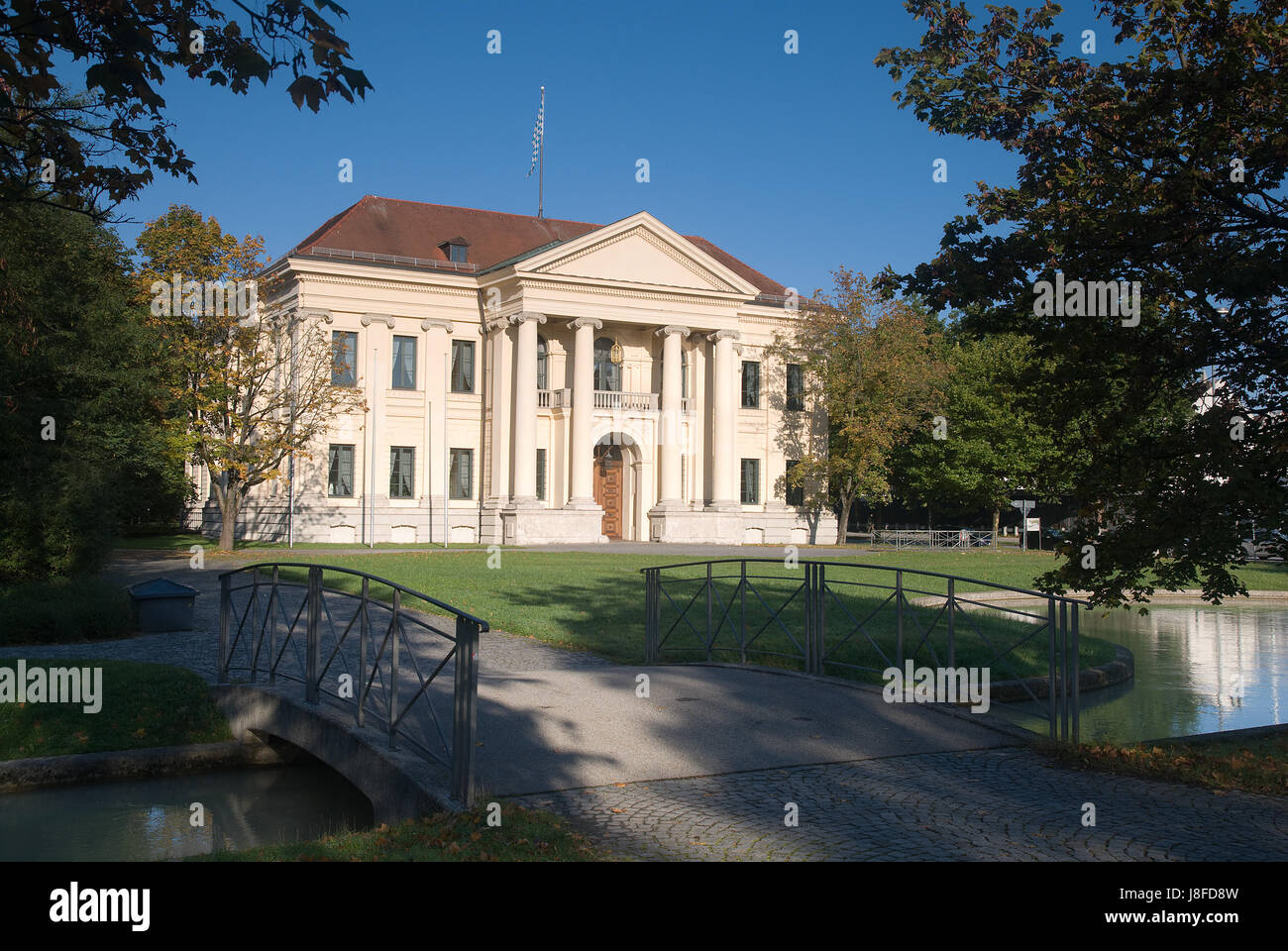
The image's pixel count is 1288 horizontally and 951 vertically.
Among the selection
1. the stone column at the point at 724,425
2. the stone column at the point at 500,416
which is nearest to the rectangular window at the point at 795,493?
the stone column at the point at 724,425

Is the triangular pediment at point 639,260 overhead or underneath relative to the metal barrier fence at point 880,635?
overhead

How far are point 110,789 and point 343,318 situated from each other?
35.9 metres

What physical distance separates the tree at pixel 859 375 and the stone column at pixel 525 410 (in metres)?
13.1

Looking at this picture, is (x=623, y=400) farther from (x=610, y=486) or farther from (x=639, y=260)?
(x=639, y=260)

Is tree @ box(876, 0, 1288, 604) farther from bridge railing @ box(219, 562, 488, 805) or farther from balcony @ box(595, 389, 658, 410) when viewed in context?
balcony @ box(595, 389, 658, 410)

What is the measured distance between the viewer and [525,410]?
4394cm

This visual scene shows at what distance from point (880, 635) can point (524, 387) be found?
30.9 m

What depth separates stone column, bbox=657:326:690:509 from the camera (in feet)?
154

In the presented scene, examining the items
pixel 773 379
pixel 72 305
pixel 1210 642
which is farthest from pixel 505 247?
pixel 1210 642

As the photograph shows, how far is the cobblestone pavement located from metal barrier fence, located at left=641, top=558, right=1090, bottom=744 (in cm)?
142

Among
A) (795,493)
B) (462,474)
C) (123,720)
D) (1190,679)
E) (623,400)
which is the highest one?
(623,400)

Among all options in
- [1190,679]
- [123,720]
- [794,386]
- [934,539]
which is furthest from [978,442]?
[123,720]

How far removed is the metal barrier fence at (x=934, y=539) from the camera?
1900 inches

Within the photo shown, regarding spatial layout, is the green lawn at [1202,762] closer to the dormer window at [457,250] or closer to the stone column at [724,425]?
the stone column at [724,425]
